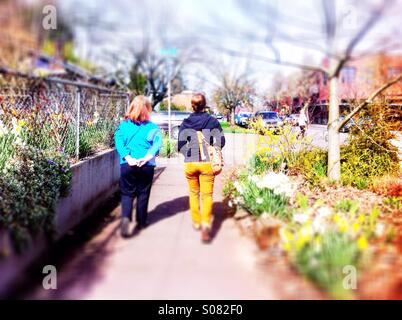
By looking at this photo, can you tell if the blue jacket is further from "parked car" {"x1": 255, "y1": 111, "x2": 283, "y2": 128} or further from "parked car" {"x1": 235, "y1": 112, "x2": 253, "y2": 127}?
"parked car" {"x1": 235, "y1": 112, "x2": 253, "y2": 127}

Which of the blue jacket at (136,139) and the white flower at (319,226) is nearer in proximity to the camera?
the white flower at (319,226)

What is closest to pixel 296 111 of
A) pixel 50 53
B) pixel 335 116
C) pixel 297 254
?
pixel 335 116

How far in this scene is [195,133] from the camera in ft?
14.6

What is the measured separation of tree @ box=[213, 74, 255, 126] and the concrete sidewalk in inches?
116

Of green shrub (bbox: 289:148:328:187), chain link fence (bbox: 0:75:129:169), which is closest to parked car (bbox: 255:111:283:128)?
green shrub (bbox: 289:148:328:187)

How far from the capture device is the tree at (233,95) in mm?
A: 7024

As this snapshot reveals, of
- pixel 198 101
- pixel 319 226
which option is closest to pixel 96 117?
pixel 198 101

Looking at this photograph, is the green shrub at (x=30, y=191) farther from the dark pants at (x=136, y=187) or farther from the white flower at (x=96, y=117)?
the white flower at (x=96, y=117)

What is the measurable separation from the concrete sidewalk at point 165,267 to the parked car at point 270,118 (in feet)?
11.6

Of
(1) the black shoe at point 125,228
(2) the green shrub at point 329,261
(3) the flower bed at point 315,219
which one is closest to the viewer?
(2) the green shrub at point 329,261

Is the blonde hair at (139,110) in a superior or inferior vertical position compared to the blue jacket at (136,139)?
superior

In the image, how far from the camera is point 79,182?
209 inches

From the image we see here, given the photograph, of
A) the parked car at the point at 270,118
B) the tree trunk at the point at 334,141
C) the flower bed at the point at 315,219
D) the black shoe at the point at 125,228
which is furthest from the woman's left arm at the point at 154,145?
the parked car at the point at 270,118

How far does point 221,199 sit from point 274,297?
3361mm
